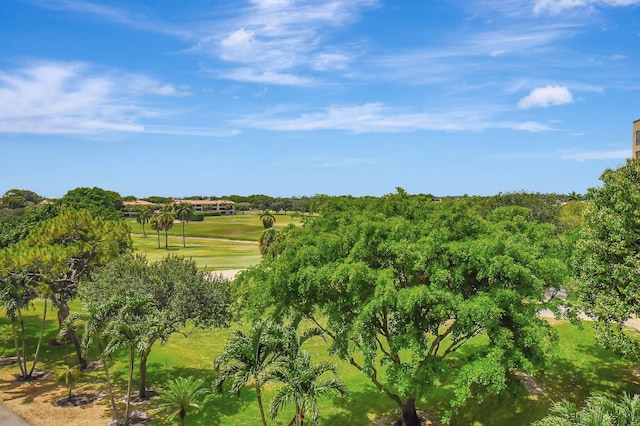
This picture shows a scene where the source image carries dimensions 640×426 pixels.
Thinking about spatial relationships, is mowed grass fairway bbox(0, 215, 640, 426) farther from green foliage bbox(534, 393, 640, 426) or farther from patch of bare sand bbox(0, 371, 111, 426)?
green foliage bbox(534, 393, 640, 426)

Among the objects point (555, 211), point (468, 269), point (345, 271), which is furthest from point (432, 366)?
point (555, 211)

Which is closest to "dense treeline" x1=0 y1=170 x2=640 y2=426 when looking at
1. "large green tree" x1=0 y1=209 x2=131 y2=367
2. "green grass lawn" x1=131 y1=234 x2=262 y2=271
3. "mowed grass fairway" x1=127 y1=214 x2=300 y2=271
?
"large green tree" x1=0 y1=209 x2=131 y2=367

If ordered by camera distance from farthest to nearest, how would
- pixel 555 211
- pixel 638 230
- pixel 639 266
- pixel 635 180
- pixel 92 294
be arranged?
pixel 555 211
pixel 92 294
pixel 635 180
pixel 638 230
pixel 639 266

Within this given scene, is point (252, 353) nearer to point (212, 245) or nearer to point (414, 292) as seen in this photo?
point (414, 292)

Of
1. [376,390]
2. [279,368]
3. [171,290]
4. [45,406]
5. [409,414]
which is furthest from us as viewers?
[171,290]

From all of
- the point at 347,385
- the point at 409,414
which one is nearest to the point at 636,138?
the point at 347,385

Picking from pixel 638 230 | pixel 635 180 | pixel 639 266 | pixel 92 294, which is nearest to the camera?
pixel 639 266

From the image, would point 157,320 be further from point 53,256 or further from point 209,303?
point 53,256
